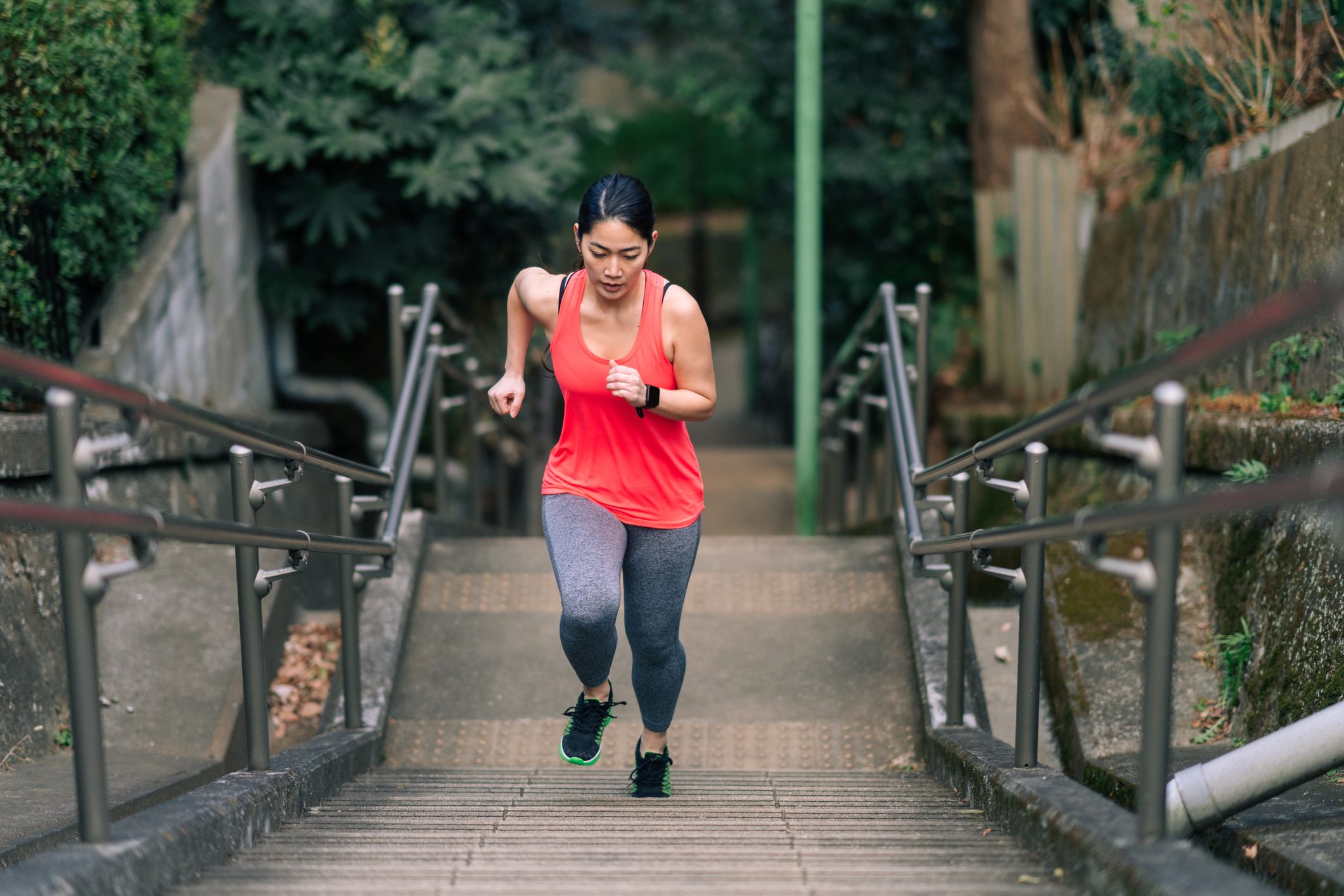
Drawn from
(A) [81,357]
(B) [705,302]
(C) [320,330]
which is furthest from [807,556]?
(B) [705,302]

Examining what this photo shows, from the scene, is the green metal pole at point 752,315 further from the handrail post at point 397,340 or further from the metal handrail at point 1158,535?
the metal handrail at point 1158,535

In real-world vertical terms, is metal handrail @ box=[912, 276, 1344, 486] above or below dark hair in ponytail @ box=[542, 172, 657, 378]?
below

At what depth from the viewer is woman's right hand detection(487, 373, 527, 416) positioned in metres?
3.09

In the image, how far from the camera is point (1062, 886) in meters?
2.28

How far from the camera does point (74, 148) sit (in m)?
4.61

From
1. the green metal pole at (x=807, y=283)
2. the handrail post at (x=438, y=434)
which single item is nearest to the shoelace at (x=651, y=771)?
the handrail post at (x=438, y=434)

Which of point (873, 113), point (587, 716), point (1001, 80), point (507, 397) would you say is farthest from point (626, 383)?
point (873, 113)

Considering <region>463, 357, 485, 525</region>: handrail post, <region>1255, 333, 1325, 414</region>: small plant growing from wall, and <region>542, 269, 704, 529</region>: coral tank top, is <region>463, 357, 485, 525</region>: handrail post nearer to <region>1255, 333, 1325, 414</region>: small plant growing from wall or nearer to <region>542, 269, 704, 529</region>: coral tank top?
<region>542, 269, 704, 529</region>: coral tank top

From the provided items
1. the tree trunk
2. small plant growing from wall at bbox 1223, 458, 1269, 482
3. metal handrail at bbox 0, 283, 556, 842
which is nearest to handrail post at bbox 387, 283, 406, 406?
metal handrail at bbox 0, 283, 556, 842

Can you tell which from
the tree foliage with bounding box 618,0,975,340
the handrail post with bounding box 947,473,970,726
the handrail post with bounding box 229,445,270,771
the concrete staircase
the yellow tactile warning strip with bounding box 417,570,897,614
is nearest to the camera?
the concrete staircase

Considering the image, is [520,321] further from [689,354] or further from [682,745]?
[682,745]

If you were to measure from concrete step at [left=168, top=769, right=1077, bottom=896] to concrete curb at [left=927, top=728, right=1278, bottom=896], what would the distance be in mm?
54

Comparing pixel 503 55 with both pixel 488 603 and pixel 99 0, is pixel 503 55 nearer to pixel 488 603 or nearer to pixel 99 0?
pixel 99 0

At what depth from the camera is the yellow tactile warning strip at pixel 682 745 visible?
4.08 m
